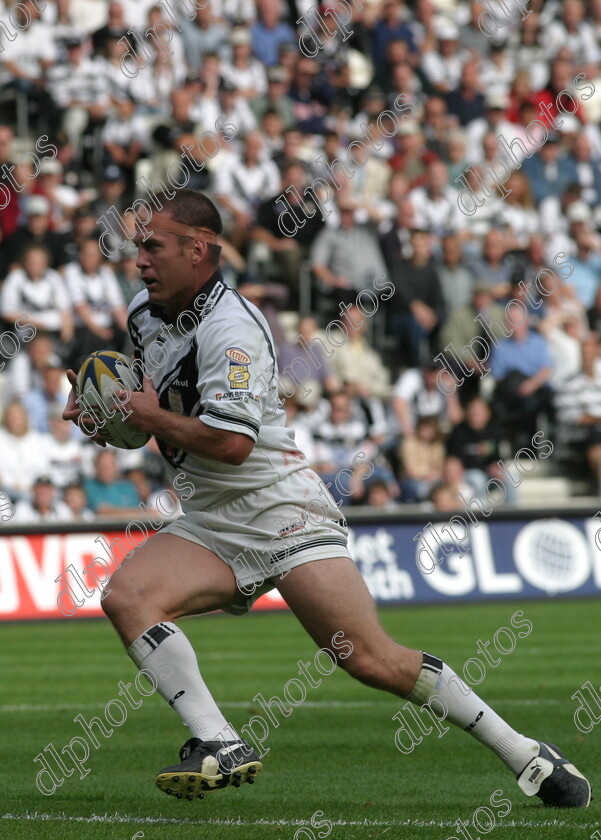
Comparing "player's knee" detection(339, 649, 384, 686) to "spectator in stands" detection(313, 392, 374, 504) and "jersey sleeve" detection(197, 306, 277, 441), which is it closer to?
"jersey sleeve" detection(197, 306, 277, 441)

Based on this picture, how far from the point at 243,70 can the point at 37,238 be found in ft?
15.2

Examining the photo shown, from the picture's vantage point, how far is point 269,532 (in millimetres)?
5988

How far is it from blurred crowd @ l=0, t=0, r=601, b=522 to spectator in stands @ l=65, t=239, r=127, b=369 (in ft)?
0.08

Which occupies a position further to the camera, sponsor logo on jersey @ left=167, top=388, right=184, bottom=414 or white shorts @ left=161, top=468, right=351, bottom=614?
sponsor logo on jersey @ left=167, top=388, right=184, bottom=414

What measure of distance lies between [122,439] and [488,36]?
18519 mm

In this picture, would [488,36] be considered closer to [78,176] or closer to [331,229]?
[331,229]

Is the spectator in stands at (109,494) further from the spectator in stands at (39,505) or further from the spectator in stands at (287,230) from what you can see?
the spectator in stands at (287,230)

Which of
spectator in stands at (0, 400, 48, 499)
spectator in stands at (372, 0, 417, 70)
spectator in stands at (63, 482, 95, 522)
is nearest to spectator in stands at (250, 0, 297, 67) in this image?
spectator in stands at (372, 0, 417, 70)

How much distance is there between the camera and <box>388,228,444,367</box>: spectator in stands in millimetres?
18688

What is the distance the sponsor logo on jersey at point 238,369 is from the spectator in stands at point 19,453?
10.3 metres

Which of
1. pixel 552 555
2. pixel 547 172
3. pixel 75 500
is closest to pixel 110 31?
pixel 75 500

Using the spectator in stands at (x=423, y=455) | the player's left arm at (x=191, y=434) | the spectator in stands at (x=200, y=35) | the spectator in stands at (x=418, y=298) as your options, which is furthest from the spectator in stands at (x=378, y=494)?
the player's left arm at (x=191, y=434)

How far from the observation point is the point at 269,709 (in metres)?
9.56

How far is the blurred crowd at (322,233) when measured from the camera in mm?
16453
